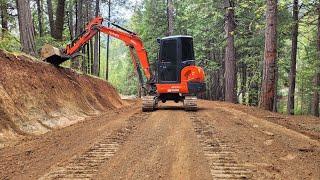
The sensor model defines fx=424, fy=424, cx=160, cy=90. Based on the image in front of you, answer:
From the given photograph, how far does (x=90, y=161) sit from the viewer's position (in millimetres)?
6562

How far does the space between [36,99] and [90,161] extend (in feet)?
19.6

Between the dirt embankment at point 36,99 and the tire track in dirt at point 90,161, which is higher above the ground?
the dirt embankment at point 36,99

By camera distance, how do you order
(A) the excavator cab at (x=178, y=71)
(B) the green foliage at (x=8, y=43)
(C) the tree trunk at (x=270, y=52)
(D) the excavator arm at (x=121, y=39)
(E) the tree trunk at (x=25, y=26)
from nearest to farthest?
Answer: (B) the green foliage at (x=8, y=43) → (E) the tree trunk at (x=25, y=26) → (C) the tree trunk at (x=270, y=52) → (A) the excavator cab at (x=178, y=71) → (D) the excavator arm at (x=121, y=39)

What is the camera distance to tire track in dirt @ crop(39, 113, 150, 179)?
5742mm

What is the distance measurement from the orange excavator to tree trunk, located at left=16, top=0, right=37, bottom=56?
127 centimetres

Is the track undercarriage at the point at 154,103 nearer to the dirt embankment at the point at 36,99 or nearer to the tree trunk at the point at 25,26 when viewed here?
the dirt embankment at the point at 36,99

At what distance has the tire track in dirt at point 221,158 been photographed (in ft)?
18.6

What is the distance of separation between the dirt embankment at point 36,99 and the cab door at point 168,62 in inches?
121

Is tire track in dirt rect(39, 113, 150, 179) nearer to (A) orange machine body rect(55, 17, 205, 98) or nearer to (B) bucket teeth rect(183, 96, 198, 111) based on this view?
(B) bucket teeth rect(183, 96, 198, 111)

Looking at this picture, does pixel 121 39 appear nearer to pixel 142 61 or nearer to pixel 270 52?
pixel 142 61

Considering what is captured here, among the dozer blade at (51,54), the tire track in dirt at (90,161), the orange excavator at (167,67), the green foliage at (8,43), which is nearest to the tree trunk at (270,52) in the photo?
the orange excavator at (167,67)

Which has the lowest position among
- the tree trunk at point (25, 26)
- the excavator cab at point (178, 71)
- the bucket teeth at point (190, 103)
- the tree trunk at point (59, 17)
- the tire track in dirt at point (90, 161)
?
the tire track in dirt at point (90, 161)

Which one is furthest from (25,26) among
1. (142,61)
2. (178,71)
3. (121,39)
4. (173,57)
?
(178,71)

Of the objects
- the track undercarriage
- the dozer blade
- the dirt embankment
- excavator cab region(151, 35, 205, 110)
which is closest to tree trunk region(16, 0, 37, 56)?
the dozer blade
